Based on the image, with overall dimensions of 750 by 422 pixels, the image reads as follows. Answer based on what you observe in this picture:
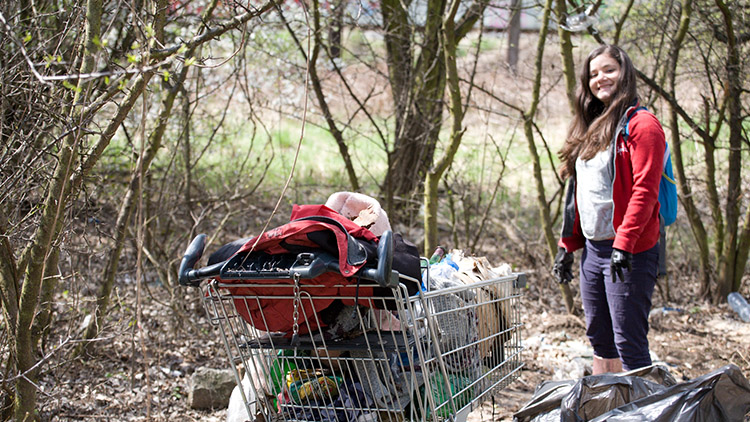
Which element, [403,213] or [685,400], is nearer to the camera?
[685,400]

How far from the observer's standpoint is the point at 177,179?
5988mm

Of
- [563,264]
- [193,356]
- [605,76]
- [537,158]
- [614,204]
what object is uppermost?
[605,76]

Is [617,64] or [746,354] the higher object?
[617,64]

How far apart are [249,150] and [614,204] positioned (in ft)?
11.2

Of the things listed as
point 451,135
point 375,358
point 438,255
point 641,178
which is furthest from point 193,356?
point 641,178

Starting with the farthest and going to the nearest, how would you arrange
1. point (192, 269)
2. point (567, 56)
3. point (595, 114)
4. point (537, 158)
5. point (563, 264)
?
1. point (537, 158)
2. point (567, 56)
3. point (563, 264)
4. point (595, 114)
5. point (192, 269)

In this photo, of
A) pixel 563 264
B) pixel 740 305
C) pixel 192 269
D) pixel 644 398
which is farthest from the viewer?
pixel 740 305

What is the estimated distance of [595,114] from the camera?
3.50 m

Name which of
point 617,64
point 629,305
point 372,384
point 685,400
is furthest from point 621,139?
point 372,384

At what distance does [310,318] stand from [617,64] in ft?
6.82

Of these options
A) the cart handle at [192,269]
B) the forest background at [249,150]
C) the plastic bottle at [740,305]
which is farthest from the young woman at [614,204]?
the plastic bottle at [740,305]

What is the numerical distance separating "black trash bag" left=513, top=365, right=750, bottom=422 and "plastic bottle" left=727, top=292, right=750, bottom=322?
3.22m

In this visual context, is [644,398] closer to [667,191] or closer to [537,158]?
[667,191]

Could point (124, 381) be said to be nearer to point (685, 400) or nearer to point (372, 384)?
point (372, 384)
